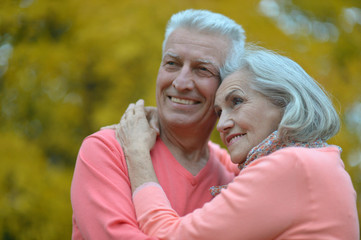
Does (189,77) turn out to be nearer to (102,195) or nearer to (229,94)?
(229,94)

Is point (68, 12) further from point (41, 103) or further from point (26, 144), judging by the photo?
point (26, 144)

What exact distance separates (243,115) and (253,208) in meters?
0.61

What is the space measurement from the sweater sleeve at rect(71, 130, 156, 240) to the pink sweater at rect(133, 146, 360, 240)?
329 mm

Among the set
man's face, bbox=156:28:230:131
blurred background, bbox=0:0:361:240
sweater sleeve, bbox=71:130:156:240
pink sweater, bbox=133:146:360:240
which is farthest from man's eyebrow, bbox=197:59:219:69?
blurred background, bbox=0:0:361:240

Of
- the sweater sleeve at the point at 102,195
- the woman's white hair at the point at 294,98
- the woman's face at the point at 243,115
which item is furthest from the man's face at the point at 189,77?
the sweater sleeve at the point at 102,195

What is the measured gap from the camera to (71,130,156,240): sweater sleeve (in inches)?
82.7

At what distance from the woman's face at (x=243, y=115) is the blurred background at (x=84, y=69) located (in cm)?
204

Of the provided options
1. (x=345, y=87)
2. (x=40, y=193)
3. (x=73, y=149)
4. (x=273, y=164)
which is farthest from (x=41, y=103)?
(x=273, y=164)

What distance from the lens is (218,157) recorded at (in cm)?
321

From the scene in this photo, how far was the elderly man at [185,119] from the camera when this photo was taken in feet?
7.77

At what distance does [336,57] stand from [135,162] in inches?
142

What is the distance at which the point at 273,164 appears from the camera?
6.12 feet

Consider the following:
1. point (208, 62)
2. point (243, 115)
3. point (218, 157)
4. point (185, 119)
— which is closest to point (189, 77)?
point (208, 62)

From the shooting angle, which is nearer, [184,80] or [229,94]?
[229,94]
